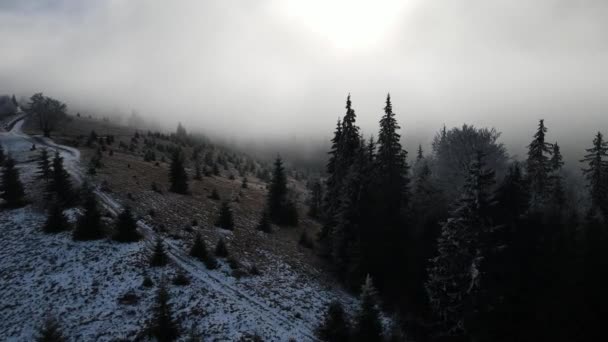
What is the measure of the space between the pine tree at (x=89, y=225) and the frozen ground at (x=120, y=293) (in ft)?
1.97

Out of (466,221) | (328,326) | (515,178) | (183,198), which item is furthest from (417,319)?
(183,198)

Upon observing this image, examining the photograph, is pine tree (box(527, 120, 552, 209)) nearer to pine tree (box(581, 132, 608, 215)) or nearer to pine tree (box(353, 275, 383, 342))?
pine tree (box(581, 132, 608, 215))

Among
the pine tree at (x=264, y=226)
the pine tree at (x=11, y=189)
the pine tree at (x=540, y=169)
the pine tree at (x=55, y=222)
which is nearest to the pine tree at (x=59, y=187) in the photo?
the pine tree at (x=11, y=189)

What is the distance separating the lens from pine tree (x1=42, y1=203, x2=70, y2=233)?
22.1m

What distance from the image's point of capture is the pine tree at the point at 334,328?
721 inches

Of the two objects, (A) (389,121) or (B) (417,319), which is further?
(A) (389,121)

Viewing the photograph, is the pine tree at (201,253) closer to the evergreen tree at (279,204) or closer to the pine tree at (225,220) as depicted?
the pine tree at (225,220)

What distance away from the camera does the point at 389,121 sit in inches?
1324

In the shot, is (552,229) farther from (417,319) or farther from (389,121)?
(389,121)

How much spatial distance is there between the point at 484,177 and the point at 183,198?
30.1 metres

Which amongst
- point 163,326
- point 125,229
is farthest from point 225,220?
point 163,326

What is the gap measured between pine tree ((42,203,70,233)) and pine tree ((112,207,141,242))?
3576 millimetres

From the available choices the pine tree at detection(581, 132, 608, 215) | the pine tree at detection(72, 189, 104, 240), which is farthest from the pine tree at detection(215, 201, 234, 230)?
the pine tree at detection(581, 132, 608, 215)

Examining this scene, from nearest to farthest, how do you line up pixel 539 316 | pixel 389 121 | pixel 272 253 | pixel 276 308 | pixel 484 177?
pixel 484 177 → pixel 539 316 → pixel 276 308 → pixel 272 253 → pixel 389 121
